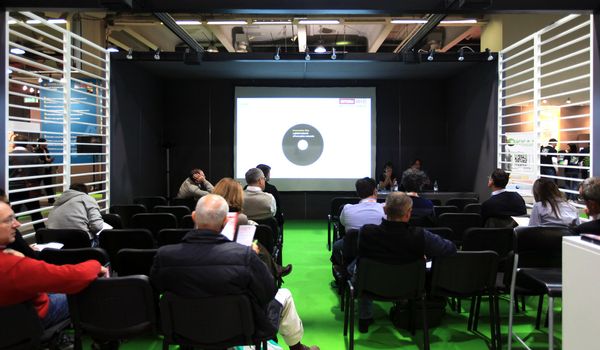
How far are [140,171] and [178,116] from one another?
197cm

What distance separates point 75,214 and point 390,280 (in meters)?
3.04

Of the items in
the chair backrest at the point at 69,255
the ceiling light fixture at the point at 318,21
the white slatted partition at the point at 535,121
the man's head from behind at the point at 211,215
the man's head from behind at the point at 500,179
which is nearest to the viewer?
the man's head from behind at the point at 211,215

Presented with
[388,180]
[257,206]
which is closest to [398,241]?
[257,206]

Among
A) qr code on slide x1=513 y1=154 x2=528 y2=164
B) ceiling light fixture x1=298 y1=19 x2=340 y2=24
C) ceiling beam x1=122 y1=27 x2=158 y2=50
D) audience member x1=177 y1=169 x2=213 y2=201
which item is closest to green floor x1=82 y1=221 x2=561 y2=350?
audience member x1=177 y1=169 x2=213 y2=201

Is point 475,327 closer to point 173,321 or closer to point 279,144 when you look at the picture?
point 173,321

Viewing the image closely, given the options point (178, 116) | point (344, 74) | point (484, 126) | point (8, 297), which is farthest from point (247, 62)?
point (8, 297)

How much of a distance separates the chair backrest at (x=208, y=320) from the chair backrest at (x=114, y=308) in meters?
0.16

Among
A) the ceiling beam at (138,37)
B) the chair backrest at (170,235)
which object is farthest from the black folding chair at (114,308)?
the ceiling beam at (138,37)

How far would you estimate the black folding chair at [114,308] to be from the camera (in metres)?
2.35

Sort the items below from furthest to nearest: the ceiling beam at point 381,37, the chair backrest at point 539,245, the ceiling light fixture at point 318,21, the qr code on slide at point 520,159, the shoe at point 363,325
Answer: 1. the ceiling beam at point 381,37
2. the ceiling light fixture at point 318,21
3. the qr code on slide at point 520,159
4. the shoe at point 363,325
5. the chair backrest at point 539,245

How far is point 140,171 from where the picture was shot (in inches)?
322

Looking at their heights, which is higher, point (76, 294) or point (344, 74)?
point (344, 74)

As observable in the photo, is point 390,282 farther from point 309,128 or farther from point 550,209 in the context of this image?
point 309,128

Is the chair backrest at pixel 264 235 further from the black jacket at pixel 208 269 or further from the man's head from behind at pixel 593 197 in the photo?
the man's head from behind at pixel 593 197
